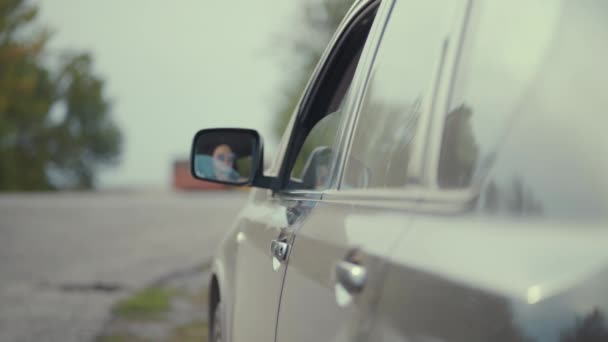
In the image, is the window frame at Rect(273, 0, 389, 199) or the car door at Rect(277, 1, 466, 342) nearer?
the car door at Rect(277, 1, 466, 342)

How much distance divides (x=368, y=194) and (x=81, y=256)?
12.9 m

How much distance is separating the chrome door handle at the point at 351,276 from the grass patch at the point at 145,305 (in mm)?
7024

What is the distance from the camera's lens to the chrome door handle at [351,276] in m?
1.79

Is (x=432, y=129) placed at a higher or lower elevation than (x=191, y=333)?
higher

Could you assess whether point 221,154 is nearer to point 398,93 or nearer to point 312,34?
point 398,93

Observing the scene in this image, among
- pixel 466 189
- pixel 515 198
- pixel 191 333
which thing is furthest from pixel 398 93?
pixel 191 333

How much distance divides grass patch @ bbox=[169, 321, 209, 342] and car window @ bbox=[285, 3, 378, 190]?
12.9 ft

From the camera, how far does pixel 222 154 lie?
3.68 m

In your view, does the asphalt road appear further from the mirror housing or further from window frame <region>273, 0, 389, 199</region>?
window frame <region>273, 0, 389, 199</region>

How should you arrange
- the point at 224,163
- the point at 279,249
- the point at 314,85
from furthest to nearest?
the point at 224,163 < the point at 314,85 < the point at 279,249

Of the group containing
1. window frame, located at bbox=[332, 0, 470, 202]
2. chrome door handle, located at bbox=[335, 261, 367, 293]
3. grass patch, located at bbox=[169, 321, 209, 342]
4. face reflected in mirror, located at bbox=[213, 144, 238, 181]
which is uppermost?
window frame, located at bbox=[332, 0, 470, 202]

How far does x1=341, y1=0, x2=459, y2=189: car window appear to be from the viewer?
191 cm

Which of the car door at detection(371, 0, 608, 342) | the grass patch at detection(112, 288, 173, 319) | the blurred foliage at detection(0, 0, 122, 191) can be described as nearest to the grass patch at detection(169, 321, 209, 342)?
the grass patch at detection(112, 288, 173, 319)

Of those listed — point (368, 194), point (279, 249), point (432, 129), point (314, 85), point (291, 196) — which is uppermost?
point (314, 85)
